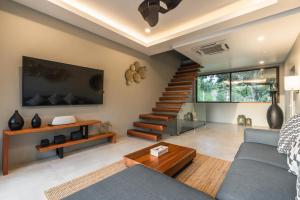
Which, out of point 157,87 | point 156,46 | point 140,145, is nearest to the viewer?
point 140,145

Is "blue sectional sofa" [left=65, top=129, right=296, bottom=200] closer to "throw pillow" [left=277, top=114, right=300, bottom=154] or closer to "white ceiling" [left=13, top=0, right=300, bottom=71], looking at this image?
"throw pillow" [left=277, top=114, right=300, bottom=154]

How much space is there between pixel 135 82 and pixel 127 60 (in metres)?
0.68

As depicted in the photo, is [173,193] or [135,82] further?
[135,82]

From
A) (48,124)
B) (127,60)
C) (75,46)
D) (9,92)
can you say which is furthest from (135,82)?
(9,92)

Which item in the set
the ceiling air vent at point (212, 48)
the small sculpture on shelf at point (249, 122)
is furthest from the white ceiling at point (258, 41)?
the small sculpture on shelf at point (249, 122)

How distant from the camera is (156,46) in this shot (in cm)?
415

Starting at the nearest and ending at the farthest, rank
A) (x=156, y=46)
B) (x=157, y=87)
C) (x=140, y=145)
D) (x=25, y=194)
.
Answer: (x=25, y=194)
(x=140, y=145)
(x=156, y=46)
(x=157, y=87)

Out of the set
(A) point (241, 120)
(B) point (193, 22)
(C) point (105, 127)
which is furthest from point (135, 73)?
(A) point (241, 120)

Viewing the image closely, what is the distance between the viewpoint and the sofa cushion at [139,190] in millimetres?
965

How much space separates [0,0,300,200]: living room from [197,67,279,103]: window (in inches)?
47.5

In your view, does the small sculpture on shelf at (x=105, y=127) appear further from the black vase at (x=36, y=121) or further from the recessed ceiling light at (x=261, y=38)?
the recessed ceiling light at (x=261, y=38)

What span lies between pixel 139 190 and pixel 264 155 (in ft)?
4.79

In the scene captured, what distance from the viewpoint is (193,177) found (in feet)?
6.65

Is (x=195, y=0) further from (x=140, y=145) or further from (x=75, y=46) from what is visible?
(x=140, y=145)
